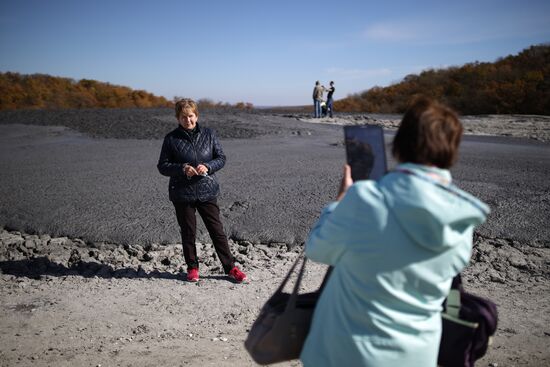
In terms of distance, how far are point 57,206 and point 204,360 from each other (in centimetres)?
471

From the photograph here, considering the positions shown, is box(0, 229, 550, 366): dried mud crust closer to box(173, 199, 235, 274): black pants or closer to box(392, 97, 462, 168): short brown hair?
box(173, 199, 235, 274): black pants

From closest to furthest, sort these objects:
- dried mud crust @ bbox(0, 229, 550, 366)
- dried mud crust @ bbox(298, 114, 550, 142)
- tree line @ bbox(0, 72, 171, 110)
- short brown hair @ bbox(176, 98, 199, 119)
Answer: dried mud crust @ bbox(0, 229, 550, 366)
short brown hair @ bbox(176, 98, 199, 119)
dried mud crust @ bbox(298, 114, 550, 142)
tree line @ bbox(0, 72, 171, 110)

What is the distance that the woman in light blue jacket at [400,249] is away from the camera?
131cm

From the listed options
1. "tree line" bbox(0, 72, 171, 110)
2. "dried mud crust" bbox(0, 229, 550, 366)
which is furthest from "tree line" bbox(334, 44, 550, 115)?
"dried mud crust" bbox(0, 229, 550, 366)

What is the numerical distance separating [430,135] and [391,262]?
42cm

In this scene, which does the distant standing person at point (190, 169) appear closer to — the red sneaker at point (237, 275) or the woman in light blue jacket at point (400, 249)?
the red sneaker at point (237, 275)

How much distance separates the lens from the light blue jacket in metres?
1.31

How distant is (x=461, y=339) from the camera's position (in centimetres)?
166

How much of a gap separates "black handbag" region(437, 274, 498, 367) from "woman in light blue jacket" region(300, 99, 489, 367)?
0.16 meters

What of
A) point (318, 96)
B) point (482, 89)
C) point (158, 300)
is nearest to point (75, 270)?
point (158, 300)

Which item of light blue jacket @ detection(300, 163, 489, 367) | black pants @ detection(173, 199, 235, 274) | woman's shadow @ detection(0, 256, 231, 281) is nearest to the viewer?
light blue jacket @ detection(300, 163, 489, 367)

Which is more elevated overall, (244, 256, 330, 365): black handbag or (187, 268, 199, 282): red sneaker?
(244, 256, 330, 365): black handbag

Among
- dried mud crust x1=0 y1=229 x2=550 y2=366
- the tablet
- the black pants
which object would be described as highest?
the tablet

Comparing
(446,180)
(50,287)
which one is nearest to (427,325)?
(446,180)
